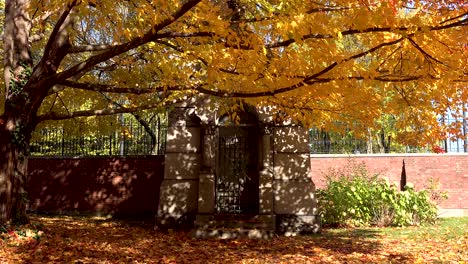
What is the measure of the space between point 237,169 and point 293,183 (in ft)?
7.29

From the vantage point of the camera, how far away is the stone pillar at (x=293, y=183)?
37.3 feet

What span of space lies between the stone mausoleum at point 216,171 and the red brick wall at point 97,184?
3.08 m

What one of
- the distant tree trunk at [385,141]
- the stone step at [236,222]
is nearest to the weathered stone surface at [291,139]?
the stone step at [236,222]

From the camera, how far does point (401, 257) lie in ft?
24.9

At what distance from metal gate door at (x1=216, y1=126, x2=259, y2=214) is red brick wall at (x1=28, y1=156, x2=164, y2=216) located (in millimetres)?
2748

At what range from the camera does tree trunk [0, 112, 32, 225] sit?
8719 mm

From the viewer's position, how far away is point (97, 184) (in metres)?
14.9

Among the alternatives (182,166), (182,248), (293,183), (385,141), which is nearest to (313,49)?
(182,248)

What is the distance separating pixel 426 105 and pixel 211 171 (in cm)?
568

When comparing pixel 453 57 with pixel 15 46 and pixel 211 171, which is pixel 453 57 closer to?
pixel 211 171

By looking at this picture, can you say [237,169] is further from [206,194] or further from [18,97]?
[18,97]

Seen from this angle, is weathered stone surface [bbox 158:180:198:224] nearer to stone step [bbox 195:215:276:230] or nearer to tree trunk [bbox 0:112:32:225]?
stone step [bbox 195:215:276:230]

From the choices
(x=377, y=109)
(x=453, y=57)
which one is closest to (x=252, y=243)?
(x=377, y=109)

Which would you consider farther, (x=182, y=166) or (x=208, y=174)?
(x=182, y=166)
